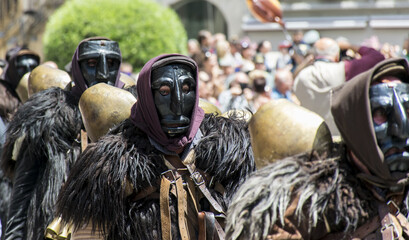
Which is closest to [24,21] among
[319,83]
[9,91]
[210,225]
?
[9,91]

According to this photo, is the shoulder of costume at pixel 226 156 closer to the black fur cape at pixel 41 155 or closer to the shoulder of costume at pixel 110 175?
the shoulder of costume at pixel 110 175

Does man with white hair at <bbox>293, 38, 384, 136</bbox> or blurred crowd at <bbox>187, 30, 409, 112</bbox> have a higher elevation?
man with white hair at <bbox>293, 38, 384, 136</bbox>

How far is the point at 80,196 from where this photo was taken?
13.4 feet

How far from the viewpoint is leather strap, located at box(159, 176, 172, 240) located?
12.9 ft

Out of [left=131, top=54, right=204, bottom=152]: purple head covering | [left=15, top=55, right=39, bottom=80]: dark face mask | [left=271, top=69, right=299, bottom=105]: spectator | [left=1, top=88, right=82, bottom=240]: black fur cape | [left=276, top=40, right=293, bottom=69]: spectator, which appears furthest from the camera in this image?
[left=276, top=40, right=293, bottom=69]: spectator

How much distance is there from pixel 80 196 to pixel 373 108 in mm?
1823

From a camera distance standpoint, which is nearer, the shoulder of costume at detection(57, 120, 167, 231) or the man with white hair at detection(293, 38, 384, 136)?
the shoulder of costume at detection(57, 120, 167, 231)

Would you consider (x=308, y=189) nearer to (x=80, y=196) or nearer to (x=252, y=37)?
(x=80, y=196)

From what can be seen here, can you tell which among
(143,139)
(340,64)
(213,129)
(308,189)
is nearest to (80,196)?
(143,139)

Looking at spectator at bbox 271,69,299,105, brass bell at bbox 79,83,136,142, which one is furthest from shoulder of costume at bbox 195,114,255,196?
spectator at bbox 271,69,299,105

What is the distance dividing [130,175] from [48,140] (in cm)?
149

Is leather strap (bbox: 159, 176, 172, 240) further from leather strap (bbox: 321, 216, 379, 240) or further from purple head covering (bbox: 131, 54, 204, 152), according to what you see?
leather strap (bbox: 321, 216, 379, 240)

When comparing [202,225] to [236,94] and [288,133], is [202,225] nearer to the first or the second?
[288,133]

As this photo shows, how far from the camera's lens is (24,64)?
8.04 meters
